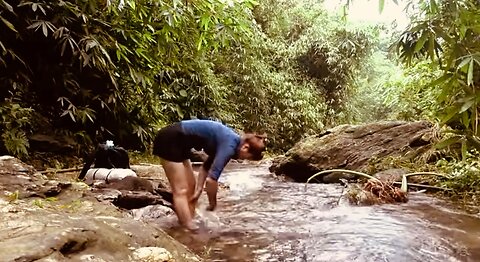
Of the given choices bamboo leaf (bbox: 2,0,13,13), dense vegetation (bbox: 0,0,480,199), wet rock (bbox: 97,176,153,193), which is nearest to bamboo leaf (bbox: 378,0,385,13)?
dense vegetation (bbox: 0,0,480,199)

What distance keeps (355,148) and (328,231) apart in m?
4.26

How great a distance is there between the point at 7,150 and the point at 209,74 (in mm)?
6438

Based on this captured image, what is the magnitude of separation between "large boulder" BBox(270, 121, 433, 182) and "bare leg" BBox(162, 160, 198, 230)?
379 cm

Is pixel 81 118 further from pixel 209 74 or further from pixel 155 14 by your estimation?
pixel 209 74

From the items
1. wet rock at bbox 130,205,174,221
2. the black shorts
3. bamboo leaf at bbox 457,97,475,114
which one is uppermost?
bamboo leaf at bbox 457,97,475,114

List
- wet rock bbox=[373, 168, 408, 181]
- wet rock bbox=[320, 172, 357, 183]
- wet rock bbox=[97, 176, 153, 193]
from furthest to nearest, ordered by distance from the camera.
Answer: wet rock bbox=[320, 172, 357, 183]
wet rock bbox=[373, 168, 408, 181]
wet rock bbox=[97, 176, 153, 193]

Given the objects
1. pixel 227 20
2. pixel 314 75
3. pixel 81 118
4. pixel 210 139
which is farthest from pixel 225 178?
pixel 314 75

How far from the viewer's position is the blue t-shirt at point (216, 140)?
12.6 ft

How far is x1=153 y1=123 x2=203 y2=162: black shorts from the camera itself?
157 inches

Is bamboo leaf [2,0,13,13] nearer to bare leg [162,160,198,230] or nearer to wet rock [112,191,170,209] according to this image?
wet rock [112,191,170,209]

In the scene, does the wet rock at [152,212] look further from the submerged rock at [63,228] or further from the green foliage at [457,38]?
the green foliage at [457,38]

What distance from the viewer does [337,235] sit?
3.59 metres

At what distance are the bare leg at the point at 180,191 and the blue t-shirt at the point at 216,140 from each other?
0.84 ft

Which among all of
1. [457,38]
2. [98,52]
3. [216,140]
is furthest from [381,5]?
[98,52]
